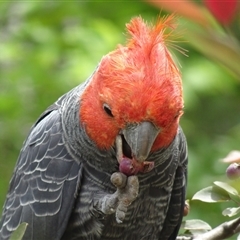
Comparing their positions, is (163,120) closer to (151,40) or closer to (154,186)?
(151,40)

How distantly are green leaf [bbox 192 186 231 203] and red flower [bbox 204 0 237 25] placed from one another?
1156 millimetres

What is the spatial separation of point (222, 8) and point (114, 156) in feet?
4.36

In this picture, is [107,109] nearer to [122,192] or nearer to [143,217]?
[122,192]

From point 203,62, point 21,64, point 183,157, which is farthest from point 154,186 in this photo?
point 203,62

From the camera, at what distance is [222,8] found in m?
0.69

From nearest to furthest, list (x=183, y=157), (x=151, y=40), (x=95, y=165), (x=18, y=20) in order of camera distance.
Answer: (x=151, y=40) → (x=95, y=165) → (x=183, y=157) → (x=18, y=20)

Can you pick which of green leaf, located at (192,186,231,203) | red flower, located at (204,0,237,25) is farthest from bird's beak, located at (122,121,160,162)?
red flower, located at (204,0,237,25)

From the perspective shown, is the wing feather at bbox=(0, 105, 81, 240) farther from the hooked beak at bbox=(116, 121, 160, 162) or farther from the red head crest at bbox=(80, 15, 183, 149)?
the hooked beak at bbox=(116, 121, 160, 162)

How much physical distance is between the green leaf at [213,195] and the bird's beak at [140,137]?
28 cm

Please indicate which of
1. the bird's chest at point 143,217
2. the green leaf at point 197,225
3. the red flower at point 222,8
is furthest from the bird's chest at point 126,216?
the red flower at point 222,8

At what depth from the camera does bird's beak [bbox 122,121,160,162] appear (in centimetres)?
162

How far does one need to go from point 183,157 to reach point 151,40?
0.70 m

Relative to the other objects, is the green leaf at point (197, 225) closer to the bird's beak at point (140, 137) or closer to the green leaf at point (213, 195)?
the green leaf at point (213, 195)

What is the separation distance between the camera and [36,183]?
222cm
